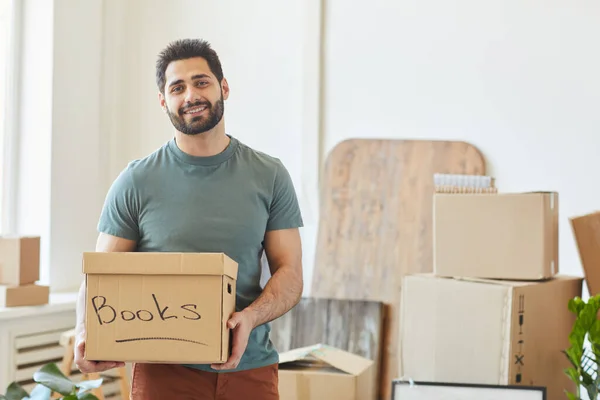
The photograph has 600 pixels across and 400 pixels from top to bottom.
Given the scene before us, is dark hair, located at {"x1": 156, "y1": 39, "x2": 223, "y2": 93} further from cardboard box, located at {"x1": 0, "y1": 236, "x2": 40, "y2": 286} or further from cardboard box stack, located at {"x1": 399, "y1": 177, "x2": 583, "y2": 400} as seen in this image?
cardboard box, located at {"x1": 0, "y1": 236, "x2": 40, "y2": 286}

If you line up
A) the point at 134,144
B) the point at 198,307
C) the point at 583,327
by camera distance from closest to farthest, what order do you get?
the point at 198,307 < the point at 583,327 < the point at 134,144

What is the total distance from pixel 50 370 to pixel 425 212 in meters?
2.28

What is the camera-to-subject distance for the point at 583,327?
7.55 feet

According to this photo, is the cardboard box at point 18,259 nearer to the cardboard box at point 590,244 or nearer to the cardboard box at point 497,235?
the cardboard box at point 497,235

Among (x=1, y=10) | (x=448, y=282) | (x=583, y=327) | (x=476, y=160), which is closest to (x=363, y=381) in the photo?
→ (x=448, y=282)

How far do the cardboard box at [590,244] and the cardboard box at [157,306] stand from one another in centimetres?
135

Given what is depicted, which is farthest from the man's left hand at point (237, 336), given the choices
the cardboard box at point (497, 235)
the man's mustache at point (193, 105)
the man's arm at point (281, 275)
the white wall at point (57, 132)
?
the white wall at point (57, 132)

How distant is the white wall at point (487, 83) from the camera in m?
3.13

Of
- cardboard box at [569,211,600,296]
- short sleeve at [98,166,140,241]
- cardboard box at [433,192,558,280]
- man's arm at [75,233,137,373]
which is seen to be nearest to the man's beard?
short sleeve at [98,166,140,241]

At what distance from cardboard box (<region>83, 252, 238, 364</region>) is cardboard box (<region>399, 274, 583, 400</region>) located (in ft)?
3.56

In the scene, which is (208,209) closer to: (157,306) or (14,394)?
(157,306)

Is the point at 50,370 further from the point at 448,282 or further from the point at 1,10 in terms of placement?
the point at 1,10

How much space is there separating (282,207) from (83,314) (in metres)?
0.55

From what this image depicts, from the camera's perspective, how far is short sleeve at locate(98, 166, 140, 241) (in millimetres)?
1960
